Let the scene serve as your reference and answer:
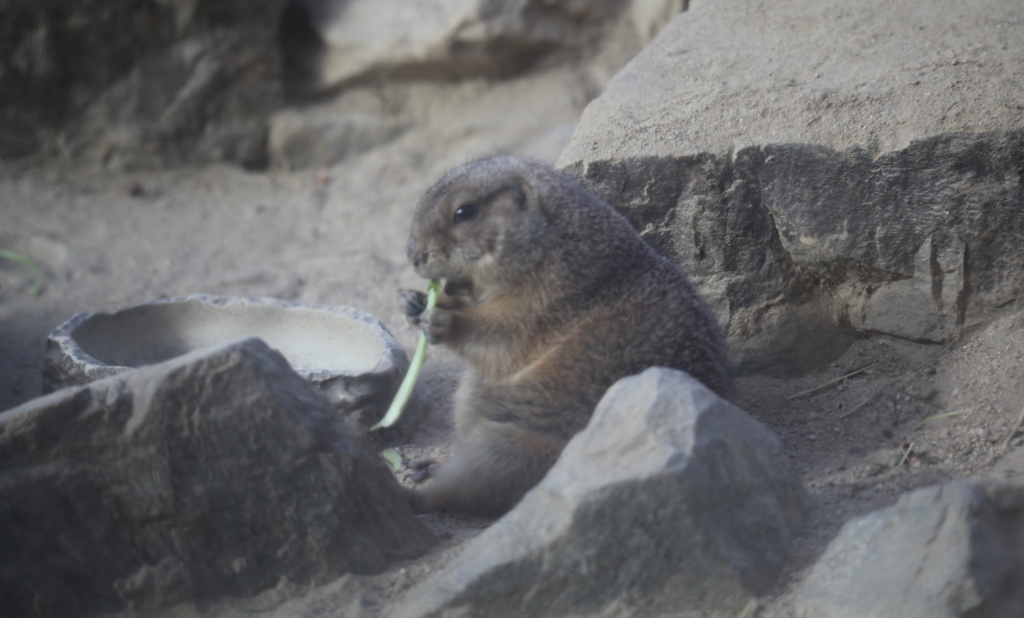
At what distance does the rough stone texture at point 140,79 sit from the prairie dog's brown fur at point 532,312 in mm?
5318

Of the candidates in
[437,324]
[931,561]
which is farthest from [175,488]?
[931,561]

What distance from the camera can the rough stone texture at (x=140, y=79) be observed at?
8.18 metres

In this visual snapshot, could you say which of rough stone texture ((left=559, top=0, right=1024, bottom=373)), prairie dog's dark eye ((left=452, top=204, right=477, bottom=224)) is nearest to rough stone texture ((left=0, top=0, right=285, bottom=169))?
rough stone texture ((left=559, top=0, right=1024, bottom=373))

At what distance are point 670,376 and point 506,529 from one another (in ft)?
2.61

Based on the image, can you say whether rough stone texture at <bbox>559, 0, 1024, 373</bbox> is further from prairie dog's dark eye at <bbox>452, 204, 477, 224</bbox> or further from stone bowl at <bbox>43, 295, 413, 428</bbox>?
stone bowl at <bbox>43, 295, 413, 428</bbox>

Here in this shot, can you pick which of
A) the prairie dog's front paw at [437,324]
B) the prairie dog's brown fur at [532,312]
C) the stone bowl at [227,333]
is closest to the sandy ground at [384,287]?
the prairie dog's brown fur at [532,312]

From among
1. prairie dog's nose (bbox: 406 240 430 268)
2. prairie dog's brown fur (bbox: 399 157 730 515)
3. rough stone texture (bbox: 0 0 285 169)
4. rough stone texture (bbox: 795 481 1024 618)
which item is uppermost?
rough stone texture (bbox: 0 0 285 169)

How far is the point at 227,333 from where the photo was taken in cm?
576

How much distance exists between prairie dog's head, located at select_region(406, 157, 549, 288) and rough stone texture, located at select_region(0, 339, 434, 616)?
1166mm

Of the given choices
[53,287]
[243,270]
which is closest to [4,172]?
[53,287]

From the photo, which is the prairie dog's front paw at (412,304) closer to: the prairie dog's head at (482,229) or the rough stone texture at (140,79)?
the prairie dog's head at (482,229)

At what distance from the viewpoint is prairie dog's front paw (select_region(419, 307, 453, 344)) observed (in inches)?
167

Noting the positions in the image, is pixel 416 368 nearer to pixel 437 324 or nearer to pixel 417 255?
pixel 437 324

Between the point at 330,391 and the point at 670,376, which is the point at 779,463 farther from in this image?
the point at 330,391
